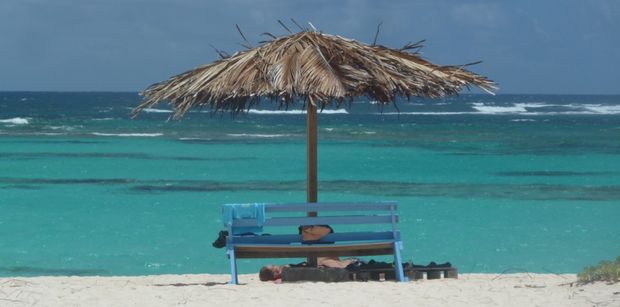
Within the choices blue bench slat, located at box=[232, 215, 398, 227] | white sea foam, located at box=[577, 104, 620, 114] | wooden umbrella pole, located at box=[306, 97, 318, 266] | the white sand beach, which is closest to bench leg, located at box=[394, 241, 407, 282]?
the white sand beach

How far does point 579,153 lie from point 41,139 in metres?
18.2

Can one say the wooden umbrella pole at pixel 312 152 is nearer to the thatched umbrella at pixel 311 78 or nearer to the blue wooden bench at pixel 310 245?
the thatched umbrella at pixel 311 78

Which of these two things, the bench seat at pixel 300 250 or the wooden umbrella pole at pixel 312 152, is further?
the wooden umbrella pole at pixel 312 152

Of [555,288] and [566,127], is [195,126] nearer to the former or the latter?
[566,127]

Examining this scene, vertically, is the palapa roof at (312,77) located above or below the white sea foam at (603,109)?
above

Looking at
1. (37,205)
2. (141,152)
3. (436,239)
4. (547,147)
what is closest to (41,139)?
(141,152)

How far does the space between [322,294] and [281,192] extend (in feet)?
36.4

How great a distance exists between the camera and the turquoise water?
11203 millimetres

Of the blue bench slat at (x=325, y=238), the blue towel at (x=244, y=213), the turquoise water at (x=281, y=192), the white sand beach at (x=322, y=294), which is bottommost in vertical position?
the turquoise water at (x=281, y=192)

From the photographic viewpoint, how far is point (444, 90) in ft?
25.7

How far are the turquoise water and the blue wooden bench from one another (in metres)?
1.08

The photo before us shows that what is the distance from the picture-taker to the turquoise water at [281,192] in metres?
11.2

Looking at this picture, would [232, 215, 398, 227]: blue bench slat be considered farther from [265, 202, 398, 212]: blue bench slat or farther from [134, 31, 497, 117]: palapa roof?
[134, 31, 497, 117]: palapa roof

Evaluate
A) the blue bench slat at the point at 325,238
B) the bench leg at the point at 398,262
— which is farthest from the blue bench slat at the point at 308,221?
the bench leg at the point at 398,262
